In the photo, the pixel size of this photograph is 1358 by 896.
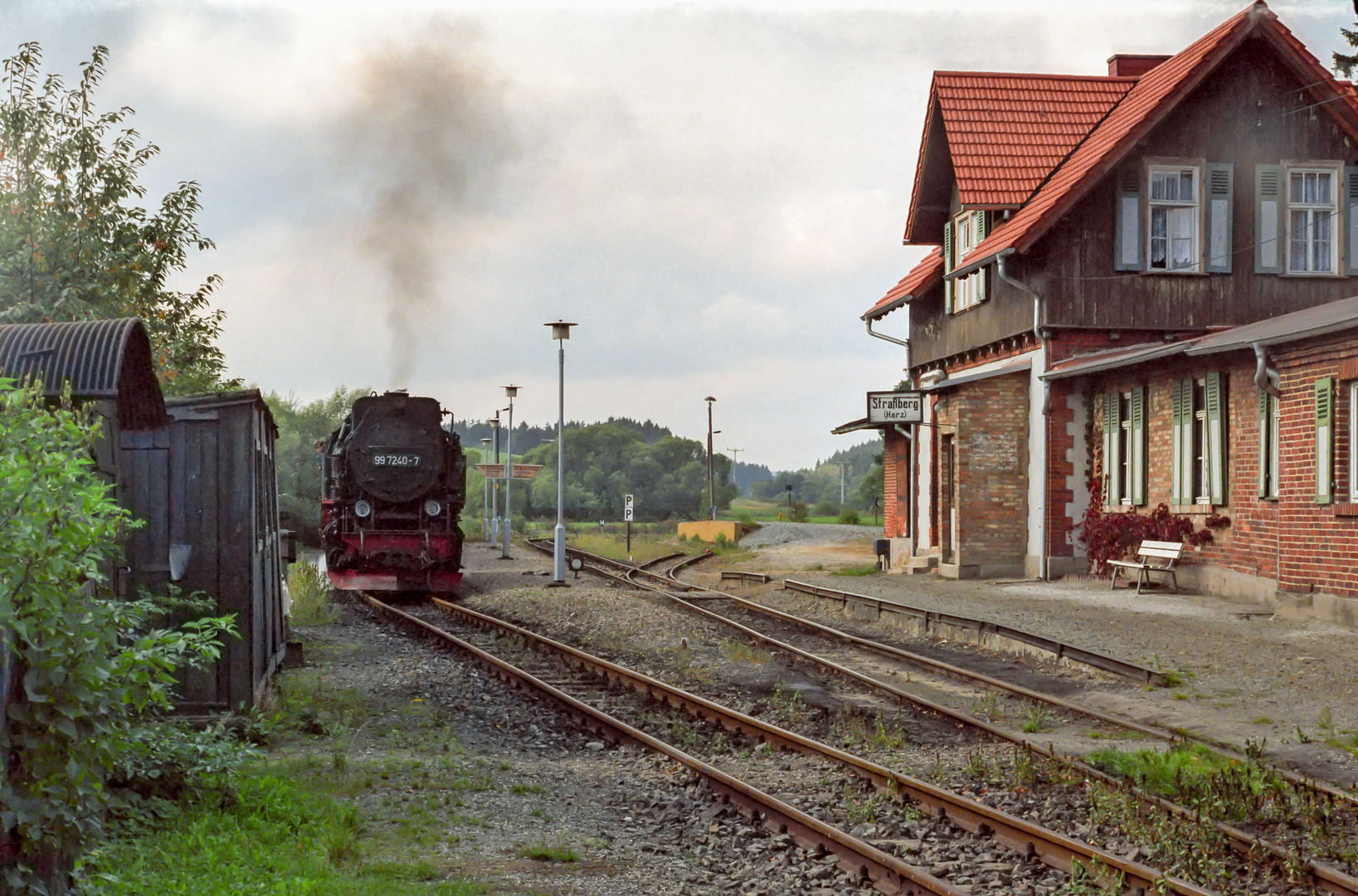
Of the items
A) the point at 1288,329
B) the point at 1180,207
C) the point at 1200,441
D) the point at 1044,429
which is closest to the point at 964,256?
the point at 1180,207

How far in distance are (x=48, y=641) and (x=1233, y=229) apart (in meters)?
21.4

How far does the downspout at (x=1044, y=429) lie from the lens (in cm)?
2158

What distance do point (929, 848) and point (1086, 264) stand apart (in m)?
16.7

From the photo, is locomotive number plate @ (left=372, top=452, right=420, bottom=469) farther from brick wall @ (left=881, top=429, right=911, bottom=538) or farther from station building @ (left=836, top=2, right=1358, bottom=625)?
brick wall @ (left=881, top=429, right=911, bottom=538)

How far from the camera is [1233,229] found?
21.8 meters

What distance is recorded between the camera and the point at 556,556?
80.0ft

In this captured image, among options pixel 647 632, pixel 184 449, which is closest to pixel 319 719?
pixel 184 449

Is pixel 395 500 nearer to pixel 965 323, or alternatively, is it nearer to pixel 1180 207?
Result: pixel 965 323

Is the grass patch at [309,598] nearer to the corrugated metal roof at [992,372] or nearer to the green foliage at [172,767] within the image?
the green foliage at [172,767]

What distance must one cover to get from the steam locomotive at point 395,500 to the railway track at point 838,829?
9822 millimetres

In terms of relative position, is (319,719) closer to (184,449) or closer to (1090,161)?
(184,449)

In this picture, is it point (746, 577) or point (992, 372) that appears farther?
point (746, 577)

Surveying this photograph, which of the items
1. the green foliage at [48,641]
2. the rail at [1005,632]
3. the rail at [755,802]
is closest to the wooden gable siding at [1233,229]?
the rail at [1005,632]

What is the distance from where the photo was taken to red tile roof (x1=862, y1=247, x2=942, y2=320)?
89.9 ft
